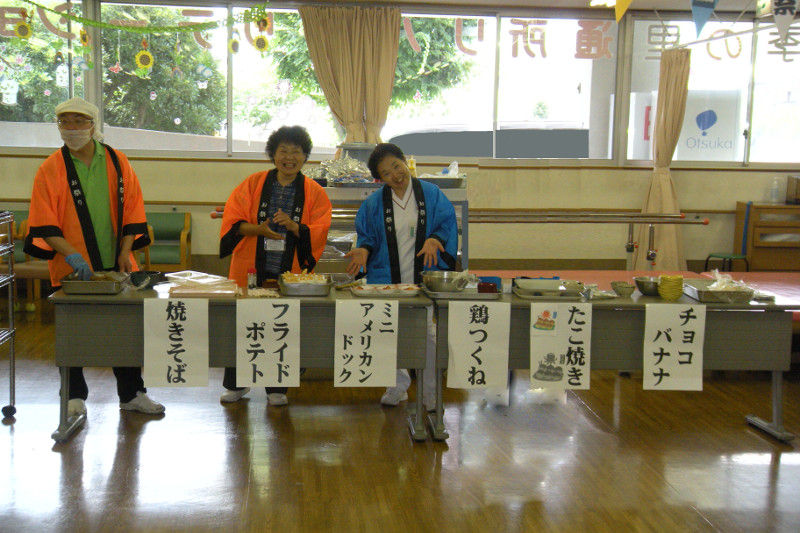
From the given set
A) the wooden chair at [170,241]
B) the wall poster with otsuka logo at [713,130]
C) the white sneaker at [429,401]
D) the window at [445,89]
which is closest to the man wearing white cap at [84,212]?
the white sneaker at [429,401]

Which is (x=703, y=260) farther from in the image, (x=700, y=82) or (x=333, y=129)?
(x=333, y=129)

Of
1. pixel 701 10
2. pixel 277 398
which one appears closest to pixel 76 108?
pixel 277 398

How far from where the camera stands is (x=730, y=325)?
3299 mm

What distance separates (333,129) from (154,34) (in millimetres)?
1930

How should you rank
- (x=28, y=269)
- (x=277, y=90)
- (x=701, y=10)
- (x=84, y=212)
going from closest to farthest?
(x=84, y=212) → (x=701, y=10) → (x=28, y=269) → (x=277, y=90)

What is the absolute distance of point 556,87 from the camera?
8.05 m

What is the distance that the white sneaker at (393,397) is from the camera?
3.93 meters

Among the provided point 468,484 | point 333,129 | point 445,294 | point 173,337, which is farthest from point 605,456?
point 333,129

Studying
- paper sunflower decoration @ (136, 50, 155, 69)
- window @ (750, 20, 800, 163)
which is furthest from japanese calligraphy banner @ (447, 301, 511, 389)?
window @ (750, 20, 800, 163)

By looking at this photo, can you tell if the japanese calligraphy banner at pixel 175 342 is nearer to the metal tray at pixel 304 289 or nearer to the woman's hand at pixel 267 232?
the metal tray at pixel 304 289

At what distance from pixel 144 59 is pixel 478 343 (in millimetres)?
5577

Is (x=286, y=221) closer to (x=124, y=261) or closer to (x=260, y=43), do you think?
(x=124, y=261)

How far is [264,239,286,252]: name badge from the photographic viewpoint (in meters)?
3.85

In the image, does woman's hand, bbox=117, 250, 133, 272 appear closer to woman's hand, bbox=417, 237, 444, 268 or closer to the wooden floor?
the wooden floor
